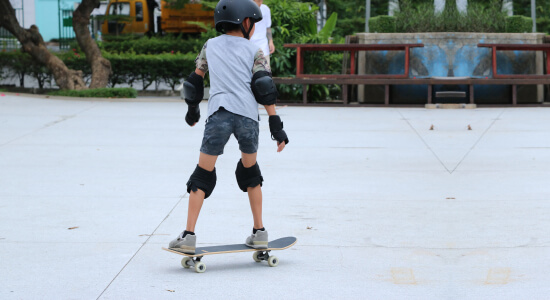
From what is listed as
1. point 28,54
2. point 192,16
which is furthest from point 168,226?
point 192,16

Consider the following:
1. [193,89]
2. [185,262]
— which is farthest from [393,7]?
[185,262]

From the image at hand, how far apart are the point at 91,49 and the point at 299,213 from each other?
44.4 feet

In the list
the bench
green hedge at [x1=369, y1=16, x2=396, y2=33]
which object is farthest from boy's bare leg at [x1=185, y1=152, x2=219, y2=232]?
green hedge at [x1=369, y1=16, x2=396, y2=33]

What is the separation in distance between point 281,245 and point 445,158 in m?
4.74

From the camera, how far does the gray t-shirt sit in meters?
5.16

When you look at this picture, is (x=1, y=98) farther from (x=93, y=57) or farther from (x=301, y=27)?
(x=301, y=27)

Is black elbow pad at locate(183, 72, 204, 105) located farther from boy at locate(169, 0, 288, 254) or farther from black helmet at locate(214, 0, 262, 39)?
black helmet at locate(214, 0, 262, 39)

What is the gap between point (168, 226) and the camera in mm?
6254

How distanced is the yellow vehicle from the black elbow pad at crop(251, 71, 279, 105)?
24108mm

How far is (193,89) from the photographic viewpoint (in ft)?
17.4

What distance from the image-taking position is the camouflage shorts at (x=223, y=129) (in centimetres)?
514

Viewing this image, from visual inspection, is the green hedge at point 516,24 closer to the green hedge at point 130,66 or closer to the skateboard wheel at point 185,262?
the green hedge at point 130,66

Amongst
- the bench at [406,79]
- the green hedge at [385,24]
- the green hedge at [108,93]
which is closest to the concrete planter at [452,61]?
the bench at [406,79]

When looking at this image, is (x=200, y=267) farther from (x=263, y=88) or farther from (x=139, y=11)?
(x=139, y=11)
